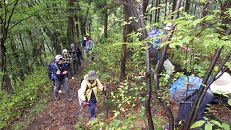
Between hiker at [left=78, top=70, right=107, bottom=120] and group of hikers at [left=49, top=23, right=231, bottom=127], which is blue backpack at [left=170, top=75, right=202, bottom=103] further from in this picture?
hiker at [left=78, top=70, right=107, bottom=120]

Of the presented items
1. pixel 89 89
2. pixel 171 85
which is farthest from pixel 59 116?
pixel 171 85

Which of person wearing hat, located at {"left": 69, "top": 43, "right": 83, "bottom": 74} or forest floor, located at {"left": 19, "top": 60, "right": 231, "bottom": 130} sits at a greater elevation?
person wearing hat, located at {"left": 69, "top": 43, "right": 83, "bottom": 74}

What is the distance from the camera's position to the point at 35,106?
8609 mm

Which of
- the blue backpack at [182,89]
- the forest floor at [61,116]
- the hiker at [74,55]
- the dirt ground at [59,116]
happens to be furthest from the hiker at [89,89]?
the hiker at [74,55]

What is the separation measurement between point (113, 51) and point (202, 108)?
33.3 ft

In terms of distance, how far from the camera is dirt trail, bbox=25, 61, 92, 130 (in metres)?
6.91

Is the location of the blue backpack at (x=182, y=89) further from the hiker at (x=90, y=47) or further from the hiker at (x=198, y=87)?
the hiker at (x=90, y=47)

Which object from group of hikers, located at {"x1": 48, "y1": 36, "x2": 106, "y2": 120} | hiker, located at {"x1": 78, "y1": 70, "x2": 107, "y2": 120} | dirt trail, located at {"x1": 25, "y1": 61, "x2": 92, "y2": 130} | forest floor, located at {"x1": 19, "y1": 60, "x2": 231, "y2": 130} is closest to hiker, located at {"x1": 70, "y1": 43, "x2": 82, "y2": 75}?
group of hikers, located at {"x1": 48, "y1": 36, "x2": 106, "y2": 120}

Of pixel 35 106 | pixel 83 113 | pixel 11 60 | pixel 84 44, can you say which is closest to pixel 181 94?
pixel 83 113

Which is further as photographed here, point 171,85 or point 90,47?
point 90,47

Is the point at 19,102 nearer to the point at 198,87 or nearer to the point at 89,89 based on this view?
the point at 89,89

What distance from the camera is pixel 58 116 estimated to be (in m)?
7.56

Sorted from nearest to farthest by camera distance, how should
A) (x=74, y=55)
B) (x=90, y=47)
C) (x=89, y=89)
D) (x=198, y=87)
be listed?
(x=198, y=87), (x=89, y=89), (x=74, y=55), (x=90, y=47)

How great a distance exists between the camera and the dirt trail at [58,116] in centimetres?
691
